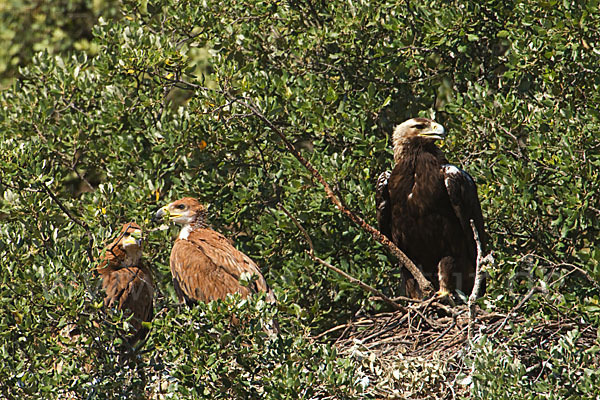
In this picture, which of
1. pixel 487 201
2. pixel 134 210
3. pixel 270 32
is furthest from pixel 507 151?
pixel 134 210

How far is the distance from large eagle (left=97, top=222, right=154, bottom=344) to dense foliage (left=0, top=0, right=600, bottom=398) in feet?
0.51

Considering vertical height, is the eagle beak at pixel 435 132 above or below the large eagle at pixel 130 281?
above

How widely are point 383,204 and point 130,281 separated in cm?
182

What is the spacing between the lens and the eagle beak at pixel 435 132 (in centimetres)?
557

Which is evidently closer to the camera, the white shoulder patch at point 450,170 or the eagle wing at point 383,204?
the white shoulder patch at point 450,170

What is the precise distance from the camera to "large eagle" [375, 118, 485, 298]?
557 cm

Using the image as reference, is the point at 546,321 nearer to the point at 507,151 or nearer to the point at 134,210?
the point at 507,151

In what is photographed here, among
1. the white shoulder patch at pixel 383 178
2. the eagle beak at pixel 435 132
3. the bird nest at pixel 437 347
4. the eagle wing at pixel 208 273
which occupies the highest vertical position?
the eagle beak at pixel 435 132

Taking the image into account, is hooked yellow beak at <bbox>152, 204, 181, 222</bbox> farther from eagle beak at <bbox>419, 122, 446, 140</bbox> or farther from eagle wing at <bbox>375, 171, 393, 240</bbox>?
eagle beak at <bbox>419, 122, 446, 140</bbox>

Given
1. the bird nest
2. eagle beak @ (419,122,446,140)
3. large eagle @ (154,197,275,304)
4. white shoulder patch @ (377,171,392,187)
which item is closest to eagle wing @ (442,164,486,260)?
eagle beak @ (419,122,446,140)

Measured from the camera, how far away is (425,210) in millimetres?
5578

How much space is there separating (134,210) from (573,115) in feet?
9.28

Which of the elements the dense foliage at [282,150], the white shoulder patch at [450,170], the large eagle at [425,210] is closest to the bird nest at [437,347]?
the dense foliage at [282,150]

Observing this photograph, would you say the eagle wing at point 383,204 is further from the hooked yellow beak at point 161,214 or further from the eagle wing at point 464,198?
the hooked yellow beak at point 161,214
